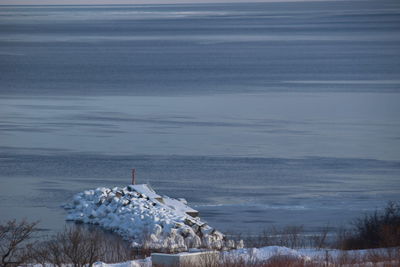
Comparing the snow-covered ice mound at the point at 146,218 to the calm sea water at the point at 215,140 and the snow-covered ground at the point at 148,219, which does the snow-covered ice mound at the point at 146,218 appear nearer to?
the snow-covered ground at the point at 148,219

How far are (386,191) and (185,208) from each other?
432 cm

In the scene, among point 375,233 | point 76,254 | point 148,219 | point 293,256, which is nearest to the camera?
point 76,254

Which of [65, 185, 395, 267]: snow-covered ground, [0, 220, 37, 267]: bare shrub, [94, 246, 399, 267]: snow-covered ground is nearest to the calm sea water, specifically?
[65, 185, 395, 267]: snow-covered ground

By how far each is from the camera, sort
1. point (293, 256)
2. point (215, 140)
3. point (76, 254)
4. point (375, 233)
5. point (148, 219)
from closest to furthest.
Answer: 1. point (76, 254)
2. point (293, 256)
3. point (375, 233)
4. point (148, 219)
5. point (215, 140)

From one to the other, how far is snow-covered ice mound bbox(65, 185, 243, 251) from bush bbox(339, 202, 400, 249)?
5.38 feet

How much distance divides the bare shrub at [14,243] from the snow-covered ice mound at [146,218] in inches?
64.9

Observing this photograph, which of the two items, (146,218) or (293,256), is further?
(146,218)

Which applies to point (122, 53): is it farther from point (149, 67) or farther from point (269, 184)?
point (269, 184)

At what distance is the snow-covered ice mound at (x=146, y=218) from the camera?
57.4 ft

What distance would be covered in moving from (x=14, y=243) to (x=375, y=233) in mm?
5921

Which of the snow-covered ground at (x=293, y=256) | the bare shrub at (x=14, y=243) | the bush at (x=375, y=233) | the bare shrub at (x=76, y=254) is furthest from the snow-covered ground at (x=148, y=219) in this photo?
the bare shrub at (x=14, y=243)

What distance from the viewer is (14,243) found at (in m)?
12.8

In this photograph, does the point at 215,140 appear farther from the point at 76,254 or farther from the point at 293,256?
the point at 76,254

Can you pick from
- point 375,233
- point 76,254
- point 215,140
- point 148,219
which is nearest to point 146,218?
point 148,219
